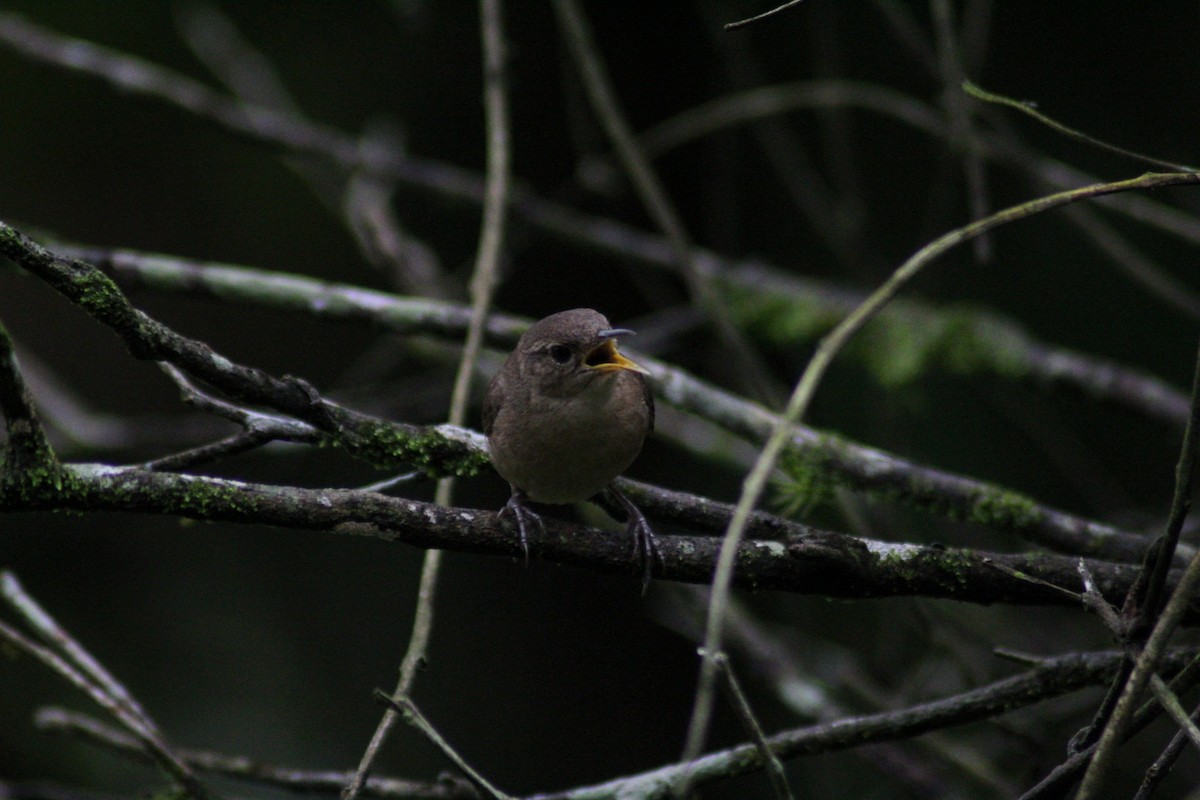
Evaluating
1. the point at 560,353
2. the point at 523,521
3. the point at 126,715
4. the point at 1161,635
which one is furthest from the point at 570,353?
the point at 1161,635

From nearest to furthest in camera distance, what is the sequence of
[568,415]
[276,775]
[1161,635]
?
[1161,635] → [276,775] → [568,415]

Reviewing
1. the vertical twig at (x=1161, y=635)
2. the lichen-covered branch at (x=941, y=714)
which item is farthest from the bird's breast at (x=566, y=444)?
the vertical twig at (x=1161, y=635)

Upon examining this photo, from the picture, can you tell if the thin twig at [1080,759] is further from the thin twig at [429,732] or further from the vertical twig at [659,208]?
the vertical twig at [659,208]

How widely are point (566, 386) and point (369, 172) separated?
2832mm

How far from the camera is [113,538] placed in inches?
265

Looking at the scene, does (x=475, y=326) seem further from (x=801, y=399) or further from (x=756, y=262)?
(x=756, y=262)

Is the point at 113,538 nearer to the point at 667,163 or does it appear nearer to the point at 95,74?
the point at 95,74

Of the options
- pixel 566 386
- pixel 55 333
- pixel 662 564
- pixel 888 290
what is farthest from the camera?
pixel 55 333

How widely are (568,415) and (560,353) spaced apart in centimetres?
30

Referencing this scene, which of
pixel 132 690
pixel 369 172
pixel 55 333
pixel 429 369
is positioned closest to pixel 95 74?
pixel 369 172

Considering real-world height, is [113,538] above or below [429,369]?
below

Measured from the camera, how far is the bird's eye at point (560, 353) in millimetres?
3372

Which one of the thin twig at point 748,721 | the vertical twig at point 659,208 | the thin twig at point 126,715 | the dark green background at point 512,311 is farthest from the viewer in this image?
the dark green background at point 512,311

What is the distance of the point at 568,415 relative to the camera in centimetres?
315
